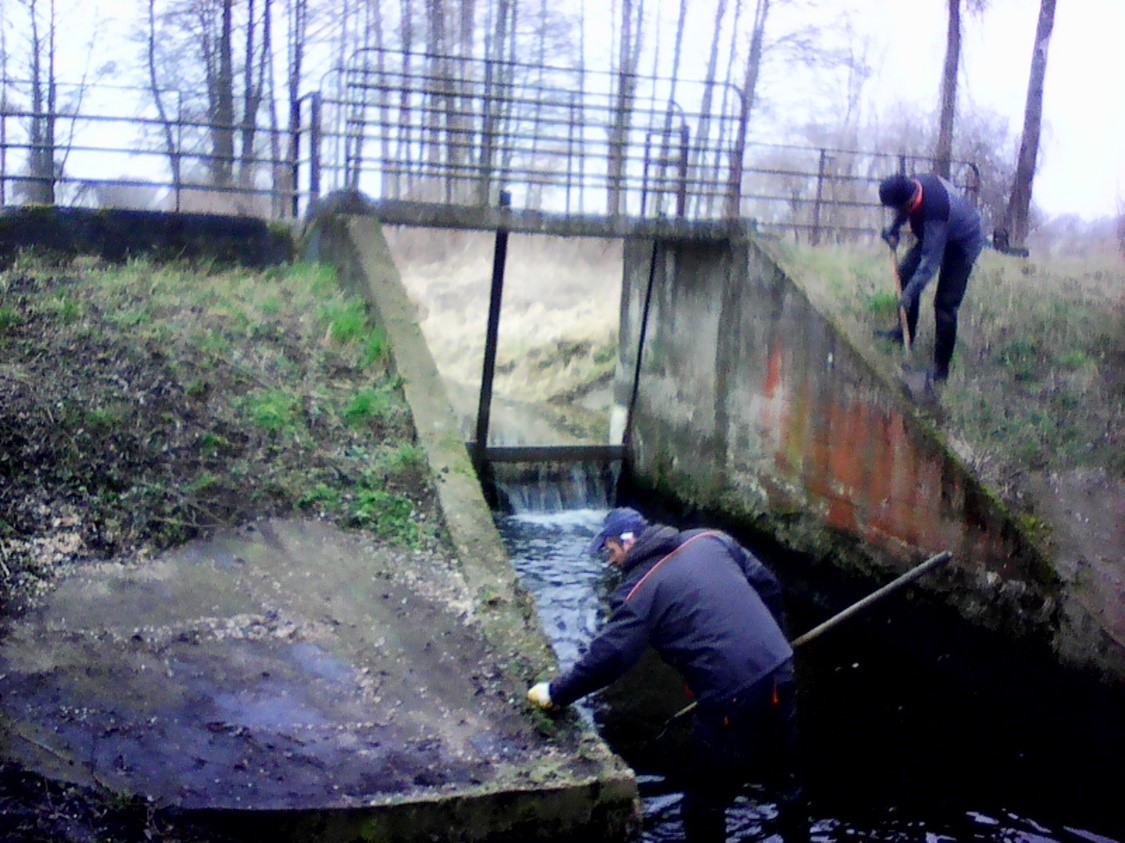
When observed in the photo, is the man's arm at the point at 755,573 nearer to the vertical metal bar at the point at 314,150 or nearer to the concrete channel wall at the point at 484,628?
the concrete channel wall at the point at 484,628

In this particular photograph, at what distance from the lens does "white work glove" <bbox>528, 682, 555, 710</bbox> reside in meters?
4.78

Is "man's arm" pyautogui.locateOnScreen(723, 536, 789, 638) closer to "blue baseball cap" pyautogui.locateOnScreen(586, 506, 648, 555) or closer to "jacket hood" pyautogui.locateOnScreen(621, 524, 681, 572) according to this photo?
"jacket hood" pyautogui.locateOnScreen(621, 524, 681, 572)

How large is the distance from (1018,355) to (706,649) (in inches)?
266

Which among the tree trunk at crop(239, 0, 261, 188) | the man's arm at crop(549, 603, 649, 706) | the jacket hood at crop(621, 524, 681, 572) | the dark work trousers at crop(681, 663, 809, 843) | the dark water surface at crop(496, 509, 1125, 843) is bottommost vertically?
the dark water surface at crop(496, 509, 1125, 843)

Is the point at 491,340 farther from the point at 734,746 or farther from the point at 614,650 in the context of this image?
the point at 734,746

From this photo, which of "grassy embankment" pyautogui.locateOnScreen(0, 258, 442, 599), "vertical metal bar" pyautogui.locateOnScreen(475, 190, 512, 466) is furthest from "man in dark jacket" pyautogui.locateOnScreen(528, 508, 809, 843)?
"vertical metal bar" pyautogui.locateOnScreen(475, 190, 512, 466)

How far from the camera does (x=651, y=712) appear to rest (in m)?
7.23

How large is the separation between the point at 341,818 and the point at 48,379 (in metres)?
4.51

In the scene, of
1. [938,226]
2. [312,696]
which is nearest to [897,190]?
[938,226]

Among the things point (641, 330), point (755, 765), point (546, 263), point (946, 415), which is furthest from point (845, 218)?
point (755, 765)

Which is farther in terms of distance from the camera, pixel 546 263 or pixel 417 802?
pixel 546 263

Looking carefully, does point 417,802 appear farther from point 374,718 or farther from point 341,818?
point 374,718

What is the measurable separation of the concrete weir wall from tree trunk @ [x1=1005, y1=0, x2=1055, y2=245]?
667 centimetres

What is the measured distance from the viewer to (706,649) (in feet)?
14.8
